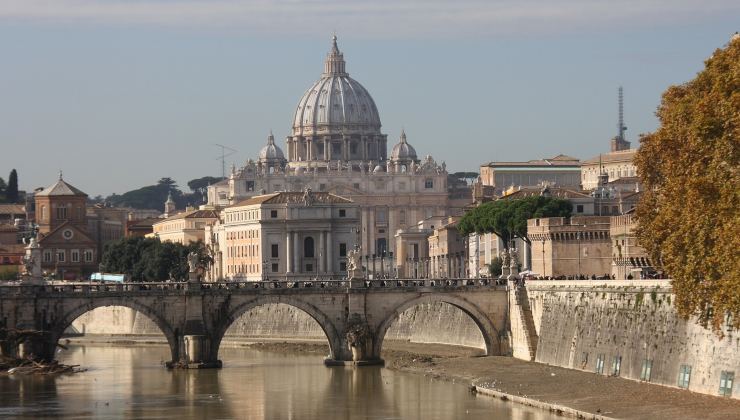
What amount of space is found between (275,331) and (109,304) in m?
29.3

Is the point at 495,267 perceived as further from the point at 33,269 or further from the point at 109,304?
the point at 109,304

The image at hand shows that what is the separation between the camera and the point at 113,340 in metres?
121

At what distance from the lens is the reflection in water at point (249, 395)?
72062 millimetres

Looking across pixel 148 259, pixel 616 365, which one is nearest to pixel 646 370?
pixel 616 365

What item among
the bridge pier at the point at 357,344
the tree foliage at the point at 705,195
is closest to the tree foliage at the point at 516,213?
the bridge pier at the point at 357,344

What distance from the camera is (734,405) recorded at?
62156 mm

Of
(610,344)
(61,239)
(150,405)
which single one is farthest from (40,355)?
(61,239)

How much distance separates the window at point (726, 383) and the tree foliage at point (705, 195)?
1.57 metres

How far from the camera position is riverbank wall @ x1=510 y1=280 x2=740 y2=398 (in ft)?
214

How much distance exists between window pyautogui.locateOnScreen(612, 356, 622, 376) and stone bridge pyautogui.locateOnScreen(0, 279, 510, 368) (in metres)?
15.6

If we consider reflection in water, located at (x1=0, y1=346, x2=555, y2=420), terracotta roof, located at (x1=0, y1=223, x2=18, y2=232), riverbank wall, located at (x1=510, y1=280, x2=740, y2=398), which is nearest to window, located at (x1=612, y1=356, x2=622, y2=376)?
riverbank wall, located at (x1=510, y1=280, x2=740, y2=398)

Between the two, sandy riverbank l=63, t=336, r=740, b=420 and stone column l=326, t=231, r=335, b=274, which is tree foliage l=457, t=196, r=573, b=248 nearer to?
sandy riverbank l=63, t=336, r=740, b=420

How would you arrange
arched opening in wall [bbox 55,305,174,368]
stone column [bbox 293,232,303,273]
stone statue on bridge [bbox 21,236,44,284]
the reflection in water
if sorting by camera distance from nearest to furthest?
the reflection in water, stone statue on bridge [bbox 21,236,44,284], arched opening in wall [bbox 55,305,174,368], stone column [bbox 293,232,303,273]

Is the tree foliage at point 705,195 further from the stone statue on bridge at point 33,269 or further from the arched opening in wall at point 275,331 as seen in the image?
the arched opening in wall at point 275,331
